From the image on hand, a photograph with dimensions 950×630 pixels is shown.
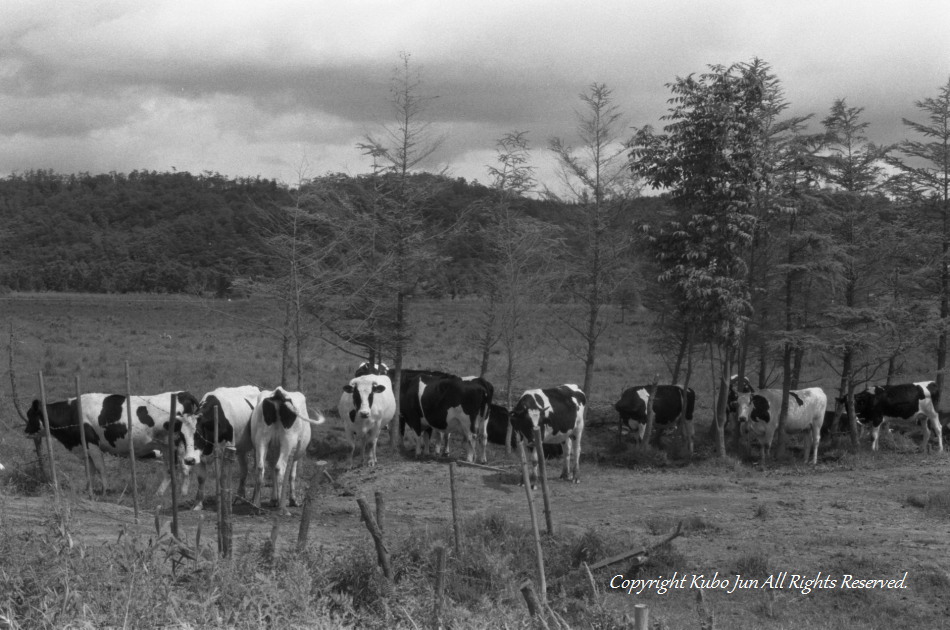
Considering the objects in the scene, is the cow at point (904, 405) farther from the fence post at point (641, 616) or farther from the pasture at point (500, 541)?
the fence post at point (641, 616)

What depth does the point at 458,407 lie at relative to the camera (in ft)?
A: 69.0

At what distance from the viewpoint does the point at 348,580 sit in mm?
8391

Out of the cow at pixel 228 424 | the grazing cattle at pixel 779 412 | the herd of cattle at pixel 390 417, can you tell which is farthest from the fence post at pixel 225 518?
the grazing cattle at pixel 779 412

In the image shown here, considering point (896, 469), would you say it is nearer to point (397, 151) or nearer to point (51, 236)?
point (397, 151)

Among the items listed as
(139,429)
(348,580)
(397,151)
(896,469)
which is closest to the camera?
(348,580)

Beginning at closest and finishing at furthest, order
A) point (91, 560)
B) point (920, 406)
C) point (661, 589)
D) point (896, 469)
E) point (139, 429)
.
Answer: point (91, 560) < point (661, 589) < point (139, 429) < point (896, 469) < point (920, 406)

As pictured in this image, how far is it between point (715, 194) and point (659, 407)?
5569 millimetres

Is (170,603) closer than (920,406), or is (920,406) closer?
(170,603)

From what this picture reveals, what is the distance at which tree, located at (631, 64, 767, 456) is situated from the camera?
69.4ft

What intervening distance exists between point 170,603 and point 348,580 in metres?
1.97

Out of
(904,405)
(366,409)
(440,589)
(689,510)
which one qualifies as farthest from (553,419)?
(440,589)

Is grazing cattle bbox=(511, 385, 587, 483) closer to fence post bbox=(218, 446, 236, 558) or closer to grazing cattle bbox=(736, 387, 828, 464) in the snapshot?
grazing cattle bbox=(736, 387, 828, 464)

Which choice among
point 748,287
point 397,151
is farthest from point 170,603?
point 748,287

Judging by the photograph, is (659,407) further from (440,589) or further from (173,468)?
(440,589)
